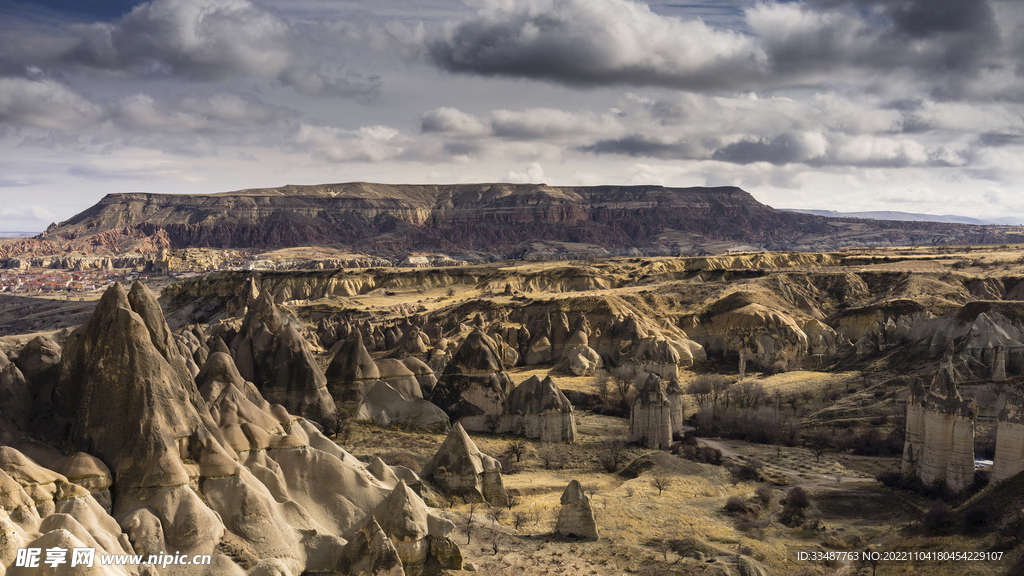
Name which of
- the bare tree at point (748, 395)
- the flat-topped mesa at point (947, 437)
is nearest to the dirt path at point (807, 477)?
the flat-topped mesa at point (947, 437)

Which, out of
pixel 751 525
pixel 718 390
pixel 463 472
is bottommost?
pixel 751 525

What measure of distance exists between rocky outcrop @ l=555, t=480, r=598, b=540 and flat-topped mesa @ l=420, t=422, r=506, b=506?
188 inches

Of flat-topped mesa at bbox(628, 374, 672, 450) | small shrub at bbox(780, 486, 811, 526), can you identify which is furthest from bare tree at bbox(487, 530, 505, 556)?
flat-topped mesa at bbox(628, 374, 672, 450)

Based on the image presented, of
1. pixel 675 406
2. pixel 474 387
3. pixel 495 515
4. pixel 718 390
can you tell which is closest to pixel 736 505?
pixel 495 515

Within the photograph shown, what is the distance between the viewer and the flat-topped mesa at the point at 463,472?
31.0 metres

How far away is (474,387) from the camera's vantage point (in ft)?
157

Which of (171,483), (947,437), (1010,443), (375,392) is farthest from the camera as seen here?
(375,392)

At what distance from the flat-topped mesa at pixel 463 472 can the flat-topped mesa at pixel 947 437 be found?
19055 millimetres

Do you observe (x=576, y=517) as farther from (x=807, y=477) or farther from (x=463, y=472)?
(x=807, y=477)

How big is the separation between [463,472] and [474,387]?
54.9ft

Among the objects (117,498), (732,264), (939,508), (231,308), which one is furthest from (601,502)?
(732,264)

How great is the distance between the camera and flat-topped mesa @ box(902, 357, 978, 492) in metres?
33.0

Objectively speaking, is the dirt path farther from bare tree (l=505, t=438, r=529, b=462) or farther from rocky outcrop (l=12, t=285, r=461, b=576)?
rocky outcrop (l=12, t=285, r=461, b=576)

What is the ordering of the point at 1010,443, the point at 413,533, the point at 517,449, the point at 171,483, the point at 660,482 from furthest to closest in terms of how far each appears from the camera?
the point at 517,449, the point at 660,482, the point at 1010,443, the point at 413,533, the point at 171,483
